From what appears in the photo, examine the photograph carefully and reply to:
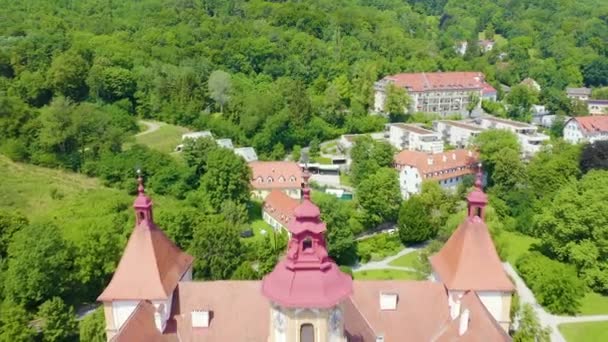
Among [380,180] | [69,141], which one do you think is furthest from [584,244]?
[69,141]

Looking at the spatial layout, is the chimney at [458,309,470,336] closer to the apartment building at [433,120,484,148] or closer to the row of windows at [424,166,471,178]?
the row of windows at [424,166,471,178]

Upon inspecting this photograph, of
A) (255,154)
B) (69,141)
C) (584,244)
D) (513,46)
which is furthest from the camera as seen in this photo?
(513,46)

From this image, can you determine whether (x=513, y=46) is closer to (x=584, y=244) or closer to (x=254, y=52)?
(x=254, y=52)

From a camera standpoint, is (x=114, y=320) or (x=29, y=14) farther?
(x=29, y=14)

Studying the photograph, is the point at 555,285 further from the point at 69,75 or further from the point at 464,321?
the point at 69,75

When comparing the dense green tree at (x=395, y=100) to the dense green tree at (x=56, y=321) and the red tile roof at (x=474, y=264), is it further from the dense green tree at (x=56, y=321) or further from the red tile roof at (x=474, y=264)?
the red tile roof at (x=474, y=264)

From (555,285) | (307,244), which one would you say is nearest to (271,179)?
(555,285)

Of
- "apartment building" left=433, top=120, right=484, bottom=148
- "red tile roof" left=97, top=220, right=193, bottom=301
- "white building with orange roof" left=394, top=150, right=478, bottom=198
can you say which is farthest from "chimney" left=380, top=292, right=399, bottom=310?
"apartment building" left=433, top=120, right=484, bottom=148
